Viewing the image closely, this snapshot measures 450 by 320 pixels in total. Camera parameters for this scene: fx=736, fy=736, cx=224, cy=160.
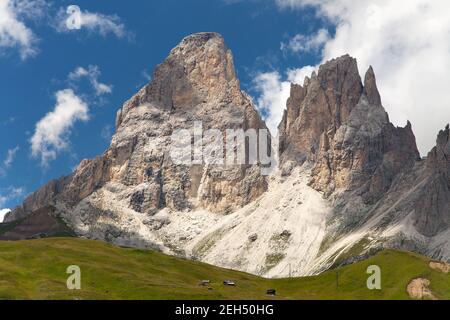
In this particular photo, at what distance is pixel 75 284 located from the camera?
195250 mm
